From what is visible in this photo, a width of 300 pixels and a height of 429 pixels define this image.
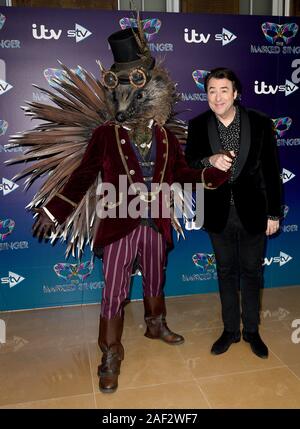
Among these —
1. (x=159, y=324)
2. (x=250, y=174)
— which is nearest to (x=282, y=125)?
(x=250, y=174)

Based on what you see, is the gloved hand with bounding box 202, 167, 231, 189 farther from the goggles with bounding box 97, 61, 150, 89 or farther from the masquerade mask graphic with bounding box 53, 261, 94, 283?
the masquerade mask graphic with bounding box 53, 261, 94, 283

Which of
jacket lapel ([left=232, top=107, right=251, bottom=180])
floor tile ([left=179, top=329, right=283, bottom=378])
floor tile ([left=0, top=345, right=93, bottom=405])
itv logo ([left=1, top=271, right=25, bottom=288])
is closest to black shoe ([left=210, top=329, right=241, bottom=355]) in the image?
floor tile ([left=179, top=329, right=283, bottom=378])

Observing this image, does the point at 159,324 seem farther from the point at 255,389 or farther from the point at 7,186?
the point at 7,186

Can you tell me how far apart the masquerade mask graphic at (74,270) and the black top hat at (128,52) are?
1.70m

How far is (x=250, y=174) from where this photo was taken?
2217 mm

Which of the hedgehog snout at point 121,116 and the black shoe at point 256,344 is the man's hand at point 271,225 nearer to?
the black shoe at point 256,344

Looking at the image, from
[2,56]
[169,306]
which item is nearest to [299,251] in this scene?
[169,306]

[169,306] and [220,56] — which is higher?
[220,56]

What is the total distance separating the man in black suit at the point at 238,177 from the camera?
2.15 m

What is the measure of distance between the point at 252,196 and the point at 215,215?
24 centimetres

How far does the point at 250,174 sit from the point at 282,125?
134 cm

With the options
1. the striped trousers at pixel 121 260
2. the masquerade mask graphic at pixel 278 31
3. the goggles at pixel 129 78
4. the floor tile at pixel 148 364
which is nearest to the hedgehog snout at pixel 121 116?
the goggles at pixel 129 78
